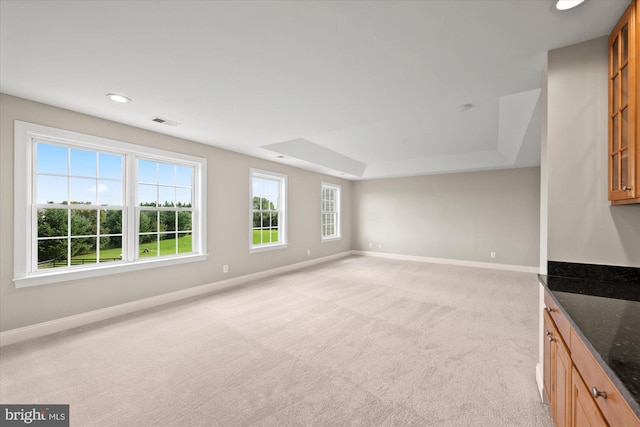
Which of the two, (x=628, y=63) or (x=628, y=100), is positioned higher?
(x=628, y=63)

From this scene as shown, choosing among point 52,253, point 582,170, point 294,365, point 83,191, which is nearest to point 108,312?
point 52,253

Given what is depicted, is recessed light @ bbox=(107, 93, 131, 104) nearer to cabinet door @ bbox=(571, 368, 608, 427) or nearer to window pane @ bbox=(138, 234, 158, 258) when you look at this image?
window pane @ bbox=(138, 234, 158, 258)

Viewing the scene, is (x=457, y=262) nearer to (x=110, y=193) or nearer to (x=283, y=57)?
(x=283, y=57)

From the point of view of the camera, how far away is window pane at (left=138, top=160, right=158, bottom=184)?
12.4 ft

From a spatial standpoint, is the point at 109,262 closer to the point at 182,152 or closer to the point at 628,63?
the point at 182,152

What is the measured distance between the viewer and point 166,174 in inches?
162

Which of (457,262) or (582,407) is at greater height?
(582,407)

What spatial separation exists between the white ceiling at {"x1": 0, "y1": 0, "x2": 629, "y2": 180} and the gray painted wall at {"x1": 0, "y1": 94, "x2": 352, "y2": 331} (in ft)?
0.67

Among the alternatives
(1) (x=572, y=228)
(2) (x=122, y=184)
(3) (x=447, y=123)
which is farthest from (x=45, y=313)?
(3) (x=447, y=123)

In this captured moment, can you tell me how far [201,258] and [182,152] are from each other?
1.73 metres

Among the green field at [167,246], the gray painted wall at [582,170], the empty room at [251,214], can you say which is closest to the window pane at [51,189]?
the empty room at [251,214]

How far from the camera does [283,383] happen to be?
2.07 m

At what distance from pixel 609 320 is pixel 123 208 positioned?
15.2ft

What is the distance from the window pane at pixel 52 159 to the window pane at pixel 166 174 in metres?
1.06
